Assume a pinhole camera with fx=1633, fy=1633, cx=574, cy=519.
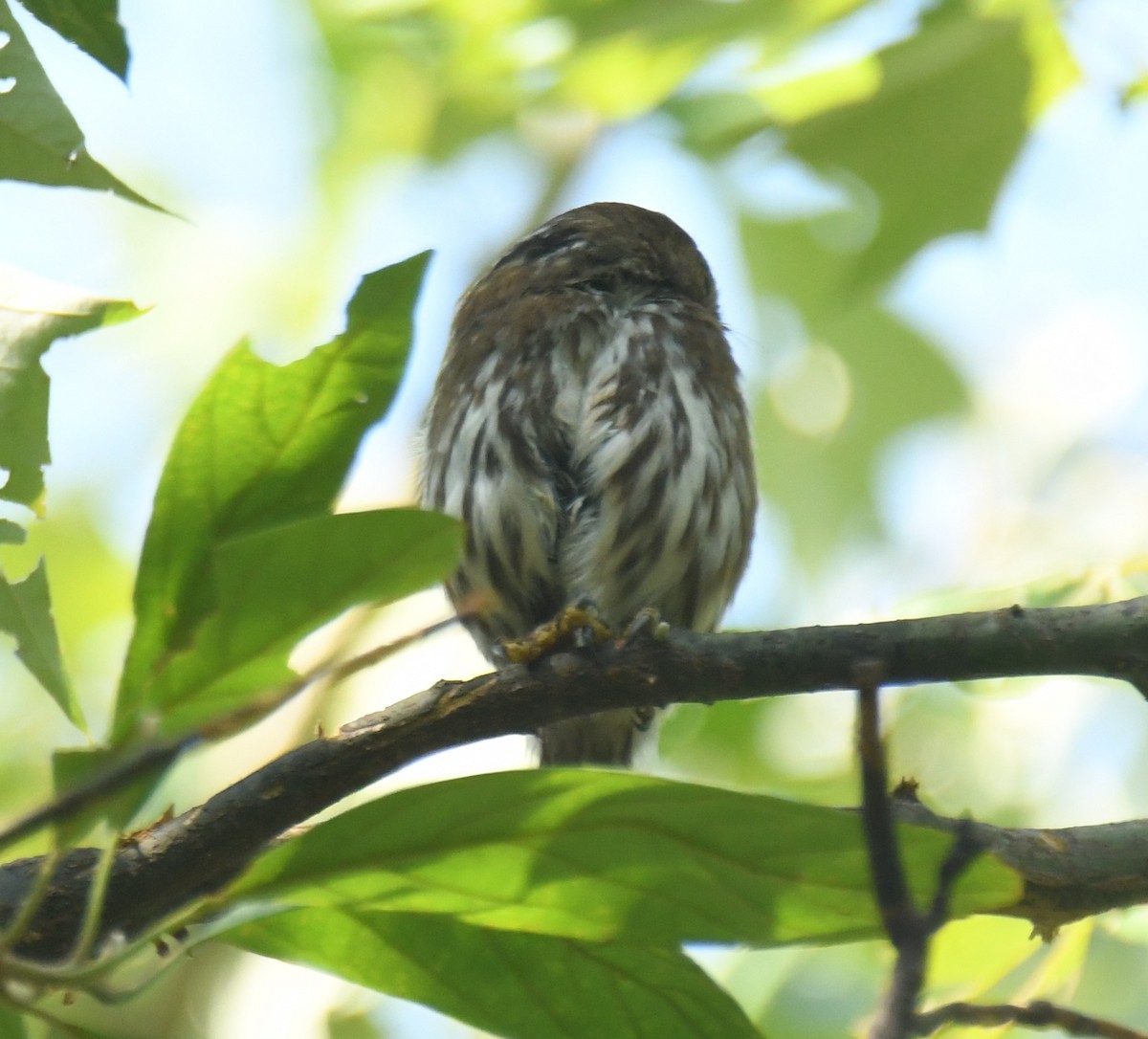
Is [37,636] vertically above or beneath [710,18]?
beneath

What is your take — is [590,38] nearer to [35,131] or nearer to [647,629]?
[647,629]

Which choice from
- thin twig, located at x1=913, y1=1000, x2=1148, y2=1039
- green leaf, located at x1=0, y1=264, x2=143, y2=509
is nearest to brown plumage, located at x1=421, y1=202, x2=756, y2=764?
green leaf, located at x1=0, y1=264, x2=143, y2=509

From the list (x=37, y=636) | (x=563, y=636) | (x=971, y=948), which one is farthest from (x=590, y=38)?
(x=37, y=636)

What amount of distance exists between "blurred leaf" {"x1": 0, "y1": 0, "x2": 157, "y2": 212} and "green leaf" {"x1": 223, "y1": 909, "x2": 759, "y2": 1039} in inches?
32.6

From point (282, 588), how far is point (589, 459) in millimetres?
1952

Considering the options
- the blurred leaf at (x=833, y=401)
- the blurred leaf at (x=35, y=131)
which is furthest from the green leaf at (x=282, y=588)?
the blurred leaf at (x=833, y=401)

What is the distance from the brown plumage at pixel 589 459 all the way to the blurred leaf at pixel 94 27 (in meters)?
1.70

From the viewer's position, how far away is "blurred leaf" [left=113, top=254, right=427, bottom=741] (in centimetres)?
162

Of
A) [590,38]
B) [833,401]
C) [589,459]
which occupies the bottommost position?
[589,459]

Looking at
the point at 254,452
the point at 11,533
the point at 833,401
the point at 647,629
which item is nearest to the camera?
the point at 254,452

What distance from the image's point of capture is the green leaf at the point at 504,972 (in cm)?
181

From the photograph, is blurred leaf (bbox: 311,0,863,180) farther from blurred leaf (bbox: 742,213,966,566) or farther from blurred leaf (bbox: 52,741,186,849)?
blurred leaf (bbox: 52,741,186,849)

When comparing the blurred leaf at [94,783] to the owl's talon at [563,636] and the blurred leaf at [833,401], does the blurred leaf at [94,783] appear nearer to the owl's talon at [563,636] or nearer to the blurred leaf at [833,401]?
the owl's talon at [563,636]

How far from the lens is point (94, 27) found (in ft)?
5.53
